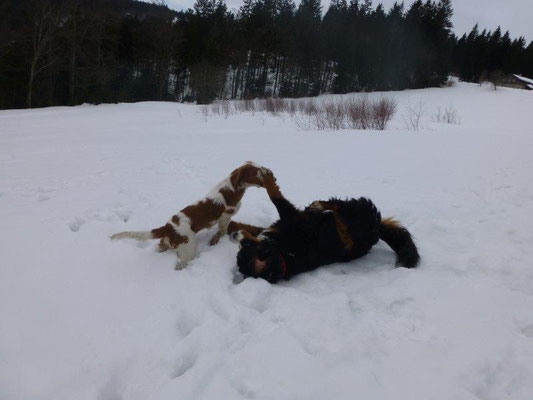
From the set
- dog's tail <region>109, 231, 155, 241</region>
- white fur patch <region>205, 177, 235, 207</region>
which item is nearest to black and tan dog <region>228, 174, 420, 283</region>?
white fur patch <region>205, 177, 235, 207</region>

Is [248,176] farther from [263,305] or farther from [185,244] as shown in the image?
[263,305]

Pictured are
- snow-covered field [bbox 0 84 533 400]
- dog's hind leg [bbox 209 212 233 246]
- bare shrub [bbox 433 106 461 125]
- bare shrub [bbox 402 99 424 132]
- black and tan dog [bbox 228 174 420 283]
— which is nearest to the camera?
snow-covered field [bbox 0 84 533 400]

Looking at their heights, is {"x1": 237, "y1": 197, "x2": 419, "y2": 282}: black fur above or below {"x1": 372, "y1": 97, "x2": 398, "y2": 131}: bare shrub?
below

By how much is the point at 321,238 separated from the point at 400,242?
64 cm

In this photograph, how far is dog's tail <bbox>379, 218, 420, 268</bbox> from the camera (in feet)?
7.91

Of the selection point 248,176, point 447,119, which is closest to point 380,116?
point 447,119

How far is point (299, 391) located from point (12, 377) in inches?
55.5

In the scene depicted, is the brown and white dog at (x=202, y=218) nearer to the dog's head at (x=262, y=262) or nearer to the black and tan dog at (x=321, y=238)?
the black and tan dog at (x=321, y=238)

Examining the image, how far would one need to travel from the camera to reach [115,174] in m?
4.62

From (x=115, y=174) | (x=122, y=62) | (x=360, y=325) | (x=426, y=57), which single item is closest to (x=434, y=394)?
(x=360, y=325)

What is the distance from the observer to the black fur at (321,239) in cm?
242

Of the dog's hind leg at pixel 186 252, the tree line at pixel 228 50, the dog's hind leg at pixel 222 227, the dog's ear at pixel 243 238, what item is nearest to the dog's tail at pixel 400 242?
the dog's ear at pixel 243 238

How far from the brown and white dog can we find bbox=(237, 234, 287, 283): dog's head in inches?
15.7

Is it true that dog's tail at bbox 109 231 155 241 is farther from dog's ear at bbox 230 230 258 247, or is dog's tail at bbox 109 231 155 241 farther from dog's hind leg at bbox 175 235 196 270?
dog's ear at bbox 230 230 258 247
